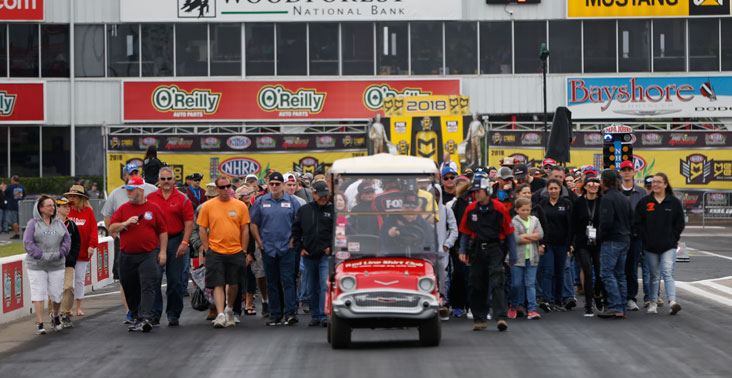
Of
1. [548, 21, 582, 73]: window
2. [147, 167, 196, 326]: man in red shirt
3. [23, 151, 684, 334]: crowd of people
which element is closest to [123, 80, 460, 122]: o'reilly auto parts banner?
[548, 21, 582, 73]: window

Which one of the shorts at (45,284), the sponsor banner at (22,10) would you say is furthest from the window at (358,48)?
the shorts at (45,284)

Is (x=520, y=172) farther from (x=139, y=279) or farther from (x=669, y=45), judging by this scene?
(x=669, y=45)

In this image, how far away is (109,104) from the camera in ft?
153

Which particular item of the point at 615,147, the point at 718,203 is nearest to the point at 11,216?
the point at 615,147

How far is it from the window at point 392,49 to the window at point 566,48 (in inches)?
245

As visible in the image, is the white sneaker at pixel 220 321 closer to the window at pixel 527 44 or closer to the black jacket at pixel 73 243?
the black jacket at pixel 73 243

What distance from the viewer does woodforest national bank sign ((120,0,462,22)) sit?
46.0 meters

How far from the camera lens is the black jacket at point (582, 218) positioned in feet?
51.4

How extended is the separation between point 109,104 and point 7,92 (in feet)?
13.7

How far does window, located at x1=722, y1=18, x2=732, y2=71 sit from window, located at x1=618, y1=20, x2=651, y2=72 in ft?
10.6

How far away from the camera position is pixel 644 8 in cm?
4650

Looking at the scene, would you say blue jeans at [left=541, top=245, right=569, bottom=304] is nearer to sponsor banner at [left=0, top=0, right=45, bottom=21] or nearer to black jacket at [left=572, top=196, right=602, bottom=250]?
black jacket at [left=572, top=196, right=602, bottom=250]

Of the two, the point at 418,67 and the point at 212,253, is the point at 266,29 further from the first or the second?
the point at 212,253

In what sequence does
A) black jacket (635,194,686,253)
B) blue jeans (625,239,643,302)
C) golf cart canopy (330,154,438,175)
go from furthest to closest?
blue jeans (625,239,643,302), black jacket (635,194,686,253), golf cart canopy (330,154,438,175)
